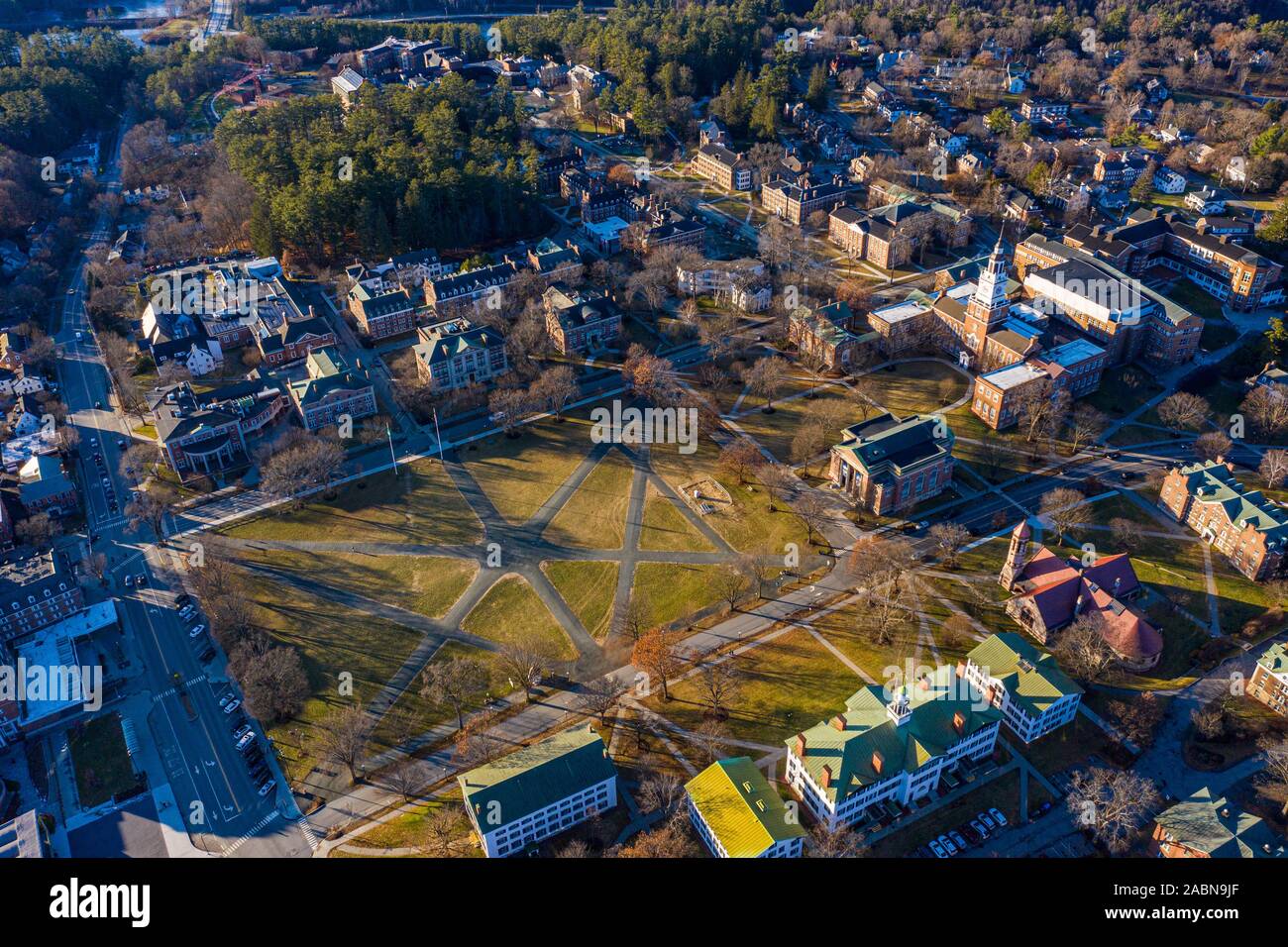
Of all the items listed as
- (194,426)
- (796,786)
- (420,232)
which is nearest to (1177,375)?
→ (796,786)

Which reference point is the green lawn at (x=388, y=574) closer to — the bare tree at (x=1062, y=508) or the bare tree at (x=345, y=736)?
the bare tree at (x=345, y=736)

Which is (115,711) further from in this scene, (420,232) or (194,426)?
(420,232)

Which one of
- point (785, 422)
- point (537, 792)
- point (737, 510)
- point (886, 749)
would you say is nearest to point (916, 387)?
point (785, 422)

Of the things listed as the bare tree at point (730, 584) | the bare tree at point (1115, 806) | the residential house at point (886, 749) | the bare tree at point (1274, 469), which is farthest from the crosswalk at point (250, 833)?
the bare tree at point (1274, 469)

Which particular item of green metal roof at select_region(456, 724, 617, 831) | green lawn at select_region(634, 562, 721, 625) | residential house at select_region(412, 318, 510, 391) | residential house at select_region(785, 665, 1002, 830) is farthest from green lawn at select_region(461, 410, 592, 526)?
residential house at select_region(785, 665, 1002, 830)

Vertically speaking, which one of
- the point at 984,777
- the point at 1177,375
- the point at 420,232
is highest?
the point at 420,232

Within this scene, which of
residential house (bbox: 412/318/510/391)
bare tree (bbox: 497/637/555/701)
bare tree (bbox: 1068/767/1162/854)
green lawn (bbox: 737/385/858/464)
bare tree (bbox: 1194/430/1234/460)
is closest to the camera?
bare tree (bbox: 1068/767/1162/854)

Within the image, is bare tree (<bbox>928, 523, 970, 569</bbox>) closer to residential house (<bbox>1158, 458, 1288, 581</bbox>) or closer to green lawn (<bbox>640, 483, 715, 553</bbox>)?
green lawn (<bbox>640, 483, 715, 553</bbox>)

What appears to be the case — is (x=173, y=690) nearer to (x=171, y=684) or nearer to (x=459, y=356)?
(x=171, y=684)
